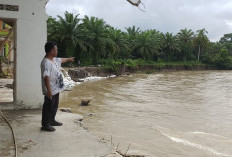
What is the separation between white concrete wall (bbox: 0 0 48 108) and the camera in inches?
268

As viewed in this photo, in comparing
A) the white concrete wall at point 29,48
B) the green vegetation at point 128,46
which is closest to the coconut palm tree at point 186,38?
the green vegetation at point 128,46

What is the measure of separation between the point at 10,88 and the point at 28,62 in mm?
5352

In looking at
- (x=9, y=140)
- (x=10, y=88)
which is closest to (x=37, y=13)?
(x=9, y=140)

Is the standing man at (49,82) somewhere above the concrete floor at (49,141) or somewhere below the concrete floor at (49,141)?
above

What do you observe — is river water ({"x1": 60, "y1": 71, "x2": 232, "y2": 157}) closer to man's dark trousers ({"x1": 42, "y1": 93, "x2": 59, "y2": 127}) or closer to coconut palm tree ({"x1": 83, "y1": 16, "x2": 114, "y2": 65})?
man's dark trousers ({"x1": 42, "y1": 93, "x2": 59, "y2": 127})

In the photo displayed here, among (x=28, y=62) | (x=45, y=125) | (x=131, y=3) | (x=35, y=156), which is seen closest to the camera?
(x=35, y=156)

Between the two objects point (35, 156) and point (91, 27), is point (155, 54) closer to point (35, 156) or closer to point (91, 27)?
point (91, 27)

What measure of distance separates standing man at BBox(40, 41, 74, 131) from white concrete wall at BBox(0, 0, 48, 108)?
184 centimetres

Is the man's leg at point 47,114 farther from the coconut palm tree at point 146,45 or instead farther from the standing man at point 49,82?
the coconut palm tree at point 146,45

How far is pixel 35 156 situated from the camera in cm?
407

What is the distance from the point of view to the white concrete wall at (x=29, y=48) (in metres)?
6.80

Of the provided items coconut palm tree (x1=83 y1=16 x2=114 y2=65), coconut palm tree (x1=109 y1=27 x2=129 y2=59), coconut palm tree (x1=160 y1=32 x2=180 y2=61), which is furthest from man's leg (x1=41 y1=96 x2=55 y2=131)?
coconut palm tree (x1=160 y1=32 x2=180 y2=61)

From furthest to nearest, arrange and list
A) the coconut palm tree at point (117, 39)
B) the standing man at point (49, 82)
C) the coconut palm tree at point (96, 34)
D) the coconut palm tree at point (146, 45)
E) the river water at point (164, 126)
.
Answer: the coconut palm tree at point (146, 45) → the coconut palm tree at point (117, 39) → the coconut palm tree at point (96, 34) → the river water at point (164, 126) → the standing man at point (49, 82)

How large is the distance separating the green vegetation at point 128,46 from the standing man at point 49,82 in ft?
85.8
